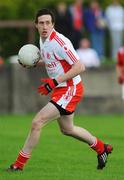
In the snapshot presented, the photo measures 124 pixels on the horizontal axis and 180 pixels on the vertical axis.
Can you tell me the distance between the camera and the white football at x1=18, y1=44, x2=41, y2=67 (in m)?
11.4

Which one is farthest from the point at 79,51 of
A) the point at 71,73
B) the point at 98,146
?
the point at 71,73

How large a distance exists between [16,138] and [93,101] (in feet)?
25.8

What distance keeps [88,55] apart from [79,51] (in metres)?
0.28

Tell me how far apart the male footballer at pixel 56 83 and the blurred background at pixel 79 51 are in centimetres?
1177

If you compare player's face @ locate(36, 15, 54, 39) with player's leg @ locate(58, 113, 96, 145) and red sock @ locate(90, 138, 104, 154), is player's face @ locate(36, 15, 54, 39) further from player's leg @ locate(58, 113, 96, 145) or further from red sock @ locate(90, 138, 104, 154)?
red sock @ locate(90, 138, 104, 154)

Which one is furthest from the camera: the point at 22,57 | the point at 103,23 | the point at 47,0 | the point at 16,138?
A: the point at 47,0

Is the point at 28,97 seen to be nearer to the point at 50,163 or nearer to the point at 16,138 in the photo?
the point at 16,138

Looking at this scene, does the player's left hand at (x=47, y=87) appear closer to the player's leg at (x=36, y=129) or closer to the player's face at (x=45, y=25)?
the player's leg at (x=36, y=129)

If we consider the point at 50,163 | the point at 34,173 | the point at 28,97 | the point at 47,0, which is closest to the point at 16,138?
the point at 50,163

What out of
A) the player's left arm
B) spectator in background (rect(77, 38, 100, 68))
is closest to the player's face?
the player's left arm

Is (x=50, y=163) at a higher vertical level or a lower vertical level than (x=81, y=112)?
higher

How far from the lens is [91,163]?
40.1 ft

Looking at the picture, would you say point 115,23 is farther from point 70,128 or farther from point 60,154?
point 70,128

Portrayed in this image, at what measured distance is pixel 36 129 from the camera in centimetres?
1094
